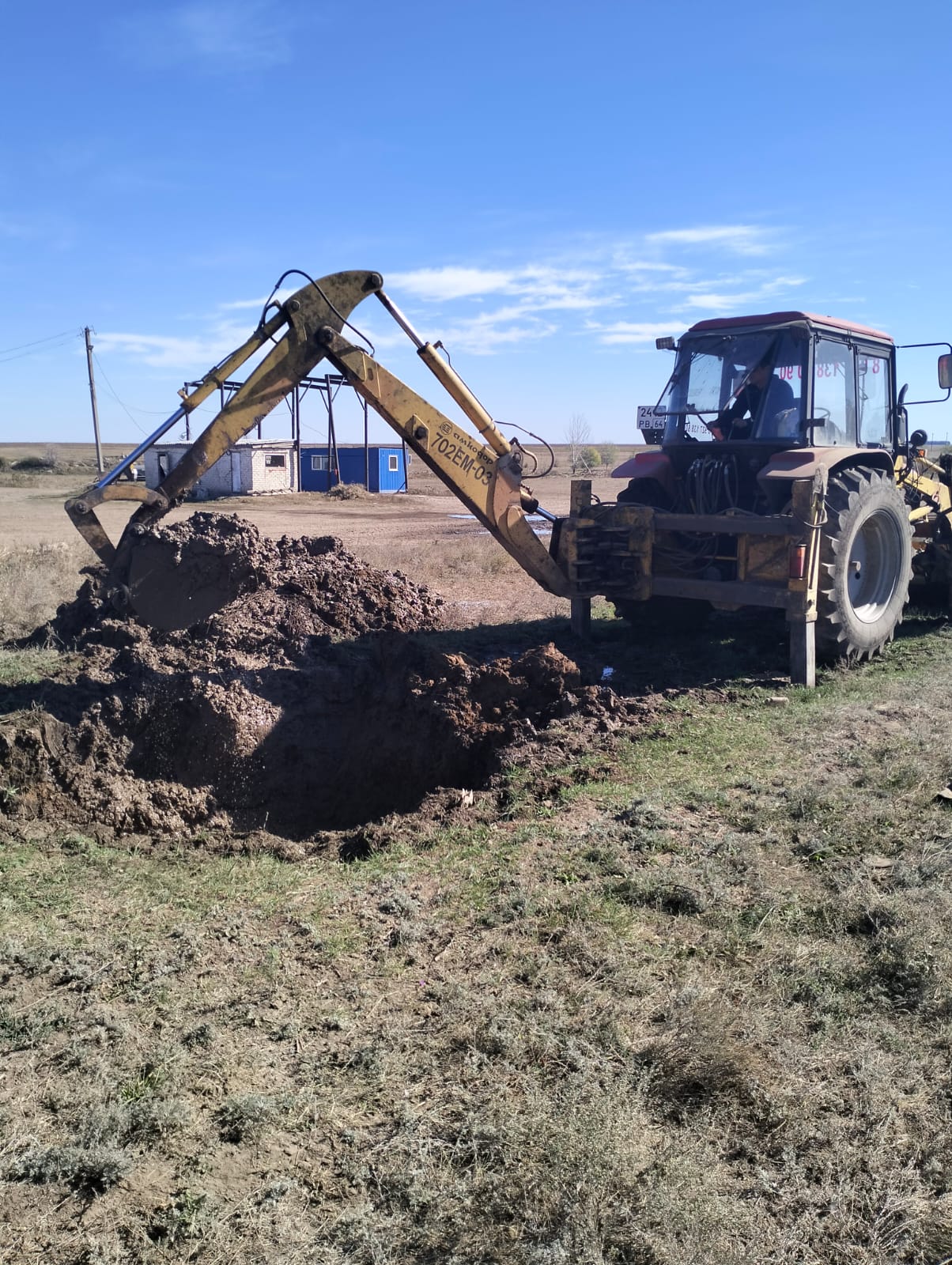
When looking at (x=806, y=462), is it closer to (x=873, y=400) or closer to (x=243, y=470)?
(x=873, y=400)

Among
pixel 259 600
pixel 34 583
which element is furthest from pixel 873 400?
pixel 34 583

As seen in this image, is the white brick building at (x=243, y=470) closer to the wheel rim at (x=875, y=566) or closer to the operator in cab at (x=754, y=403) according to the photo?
the operator in cab at (x=754, y=403)

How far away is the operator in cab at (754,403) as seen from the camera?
8.77 meters

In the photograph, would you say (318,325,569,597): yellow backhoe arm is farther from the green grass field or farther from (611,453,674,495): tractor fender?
the green grass field

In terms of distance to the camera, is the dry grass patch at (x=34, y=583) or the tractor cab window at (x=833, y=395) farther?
the dry grass patch at (x=34, y=583)

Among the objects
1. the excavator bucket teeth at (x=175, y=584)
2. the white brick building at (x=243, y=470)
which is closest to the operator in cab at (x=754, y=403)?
the excavator bucket teeth at (x=175, y=584)

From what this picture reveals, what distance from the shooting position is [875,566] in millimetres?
9398

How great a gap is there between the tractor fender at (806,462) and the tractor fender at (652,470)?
4.37 ft

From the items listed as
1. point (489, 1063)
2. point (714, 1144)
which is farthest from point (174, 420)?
point (714, 1144)

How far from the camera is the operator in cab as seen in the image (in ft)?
28.8

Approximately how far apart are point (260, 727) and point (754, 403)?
17.5 ft

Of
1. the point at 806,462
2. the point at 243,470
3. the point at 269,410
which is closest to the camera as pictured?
the point at 269,410

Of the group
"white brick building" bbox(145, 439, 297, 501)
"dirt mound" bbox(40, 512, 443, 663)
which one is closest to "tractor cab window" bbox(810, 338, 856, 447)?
"dirt mound" bbox(40, 512, 443, 663)

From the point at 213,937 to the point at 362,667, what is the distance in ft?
13.4
